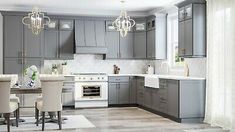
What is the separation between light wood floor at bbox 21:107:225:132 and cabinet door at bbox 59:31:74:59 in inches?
63.8

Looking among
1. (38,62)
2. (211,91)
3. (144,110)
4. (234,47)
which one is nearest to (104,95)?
(144,110)

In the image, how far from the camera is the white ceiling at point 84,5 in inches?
335

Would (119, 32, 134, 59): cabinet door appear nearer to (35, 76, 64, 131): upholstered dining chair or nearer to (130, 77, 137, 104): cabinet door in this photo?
(130, 77, 137, 104): cabinet door

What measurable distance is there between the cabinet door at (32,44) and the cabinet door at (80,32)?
954 millimetres

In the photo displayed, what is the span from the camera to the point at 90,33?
32.4 feet

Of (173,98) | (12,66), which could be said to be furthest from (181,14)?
(12,66)

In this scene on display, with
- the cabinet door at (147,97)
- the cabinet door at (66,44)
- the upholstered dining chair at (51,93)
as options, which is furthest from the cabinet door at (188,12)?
the cabinet door at (66,44)

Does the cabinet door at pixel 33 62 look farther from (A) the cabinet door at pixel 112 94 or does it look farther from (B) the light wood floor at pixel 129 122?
(A) the cabinet door at pixel 112 94

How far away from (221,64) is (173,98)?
4.25 feet

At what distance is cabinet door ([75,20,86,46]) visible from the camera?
9734 millimetres

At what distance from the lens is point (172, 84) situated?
7.41 meters

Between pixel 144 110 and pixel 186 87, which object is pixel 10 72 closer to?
pixel 144 110

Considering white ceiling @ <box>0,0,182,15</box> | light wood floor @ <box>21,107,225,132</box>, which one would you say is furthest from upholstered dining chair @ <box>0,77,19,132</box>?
white ceiling @ <box>0,0,182,15</box>

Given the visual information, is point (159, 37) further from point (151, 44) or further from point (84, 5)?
point (84, 5)
